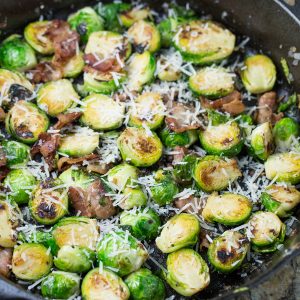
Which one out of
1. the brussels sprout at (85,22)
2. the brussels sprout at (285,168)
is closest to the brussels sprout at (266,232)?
the brussels sprout at (285,168)

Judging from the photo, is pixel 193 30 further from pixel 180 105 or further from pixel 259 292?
pixel 259 292

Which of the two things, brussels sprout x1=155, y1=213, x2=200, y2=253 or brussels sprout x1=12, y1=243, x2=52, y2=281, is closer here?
brussels sprout x1=12, y1=243, x2=52, y2=281

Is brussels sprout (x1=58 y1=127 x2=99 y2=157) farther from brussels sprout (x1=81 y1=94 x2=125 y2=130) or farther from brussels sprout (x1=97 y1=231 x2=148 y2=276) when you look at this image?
brussels sprout (x1=97 y1=231 x2=148 y2=276)

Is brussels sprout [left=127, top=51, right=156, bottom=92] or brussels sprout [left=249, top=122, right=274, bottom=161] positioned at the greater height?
brussels sprout [left=249, top=122, right=274, bottom=161]

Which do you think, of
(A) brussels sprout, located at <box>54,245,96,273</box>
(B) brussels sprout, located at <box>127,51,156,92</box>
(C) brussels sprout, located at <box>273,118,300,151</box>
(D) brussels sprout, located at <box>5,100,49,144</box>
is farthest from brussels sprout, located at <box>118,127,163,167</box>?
(C) brussels sprout, located at <box>273,118,300,151</box>

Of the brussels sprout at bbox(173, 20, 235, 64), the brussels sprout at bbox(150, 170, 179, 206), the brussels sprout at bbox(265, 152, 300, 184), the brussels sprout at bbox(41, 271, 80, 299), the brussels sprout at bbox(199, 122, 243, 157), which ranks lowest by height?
the brussels sprout at bbox(41, 271, 80, 299)

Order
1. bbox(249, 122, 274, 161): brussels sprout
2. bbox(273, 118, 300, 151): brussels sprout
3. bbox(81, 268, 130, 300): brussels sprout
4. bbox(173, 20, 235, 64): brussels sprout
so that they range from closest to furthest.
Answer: bbox(81, 268, 130, 300): brussels sprout < bbox(249, 122, 274, 161): brussels sprout < bbox(273, 118, 300, 151): brussels sprout < bbox(173, 20, 235, 64): brussels sprout

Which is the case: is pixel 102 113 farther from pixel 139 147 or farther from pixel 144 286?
pixel 144 286

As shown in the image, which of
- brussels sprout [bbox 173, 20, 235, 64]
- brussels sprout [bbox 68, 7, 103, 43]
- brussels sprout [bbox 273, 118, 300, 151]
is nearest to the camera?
brussels sprout [bbox 273, 118, 300, 151]
